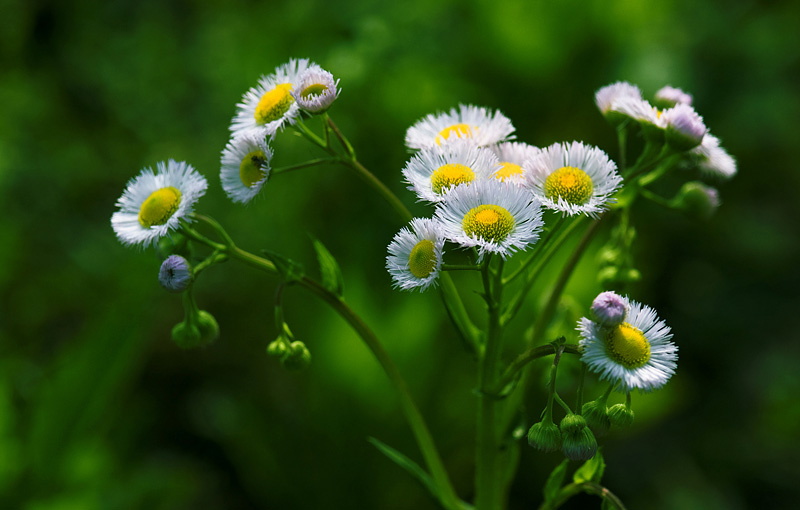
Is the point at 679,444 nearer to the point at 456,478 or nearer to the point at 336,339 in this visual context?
the point at 456,478

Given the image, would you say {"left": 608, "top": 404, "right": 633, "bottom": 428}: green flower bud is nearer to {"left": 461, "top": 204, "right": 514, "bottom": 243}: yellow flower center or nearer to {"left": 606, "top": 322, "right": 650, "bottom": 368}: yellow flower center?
{"left": 606, "top": 322, "right": 650, "bottom": 368}: yellow flower center

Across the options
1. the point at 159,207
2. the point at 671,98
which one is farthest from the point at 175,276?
the point at 671,98

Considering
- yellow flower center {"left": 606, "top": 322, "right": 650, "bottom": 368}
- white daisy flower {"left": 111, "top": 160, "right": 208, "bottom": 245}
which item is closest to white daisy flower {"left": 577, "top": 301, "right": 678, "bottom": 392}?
yellow flower center {"left": 606, "top": 322, "right": 650, "bottom": 368}

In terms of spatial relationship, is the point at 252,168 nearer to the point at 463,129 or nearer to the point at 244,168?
the point at 244,168

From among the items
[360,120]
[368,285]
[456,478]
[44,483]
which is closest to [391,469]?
[456,478]

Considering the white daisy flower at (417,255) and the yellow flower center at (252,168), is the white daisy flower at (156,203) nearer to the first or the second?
the yellow flower center at (252,168)

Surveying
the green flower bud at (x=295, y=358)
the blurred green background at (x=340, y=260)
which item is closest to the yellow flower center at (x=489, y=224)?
the green flower bud at (x=295, y=358)

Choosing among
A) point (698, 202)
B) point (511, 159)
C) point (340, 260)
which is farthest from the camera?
point (340, 260)
